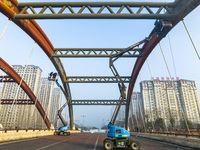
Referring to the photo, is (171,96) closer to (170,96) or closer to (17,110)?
(170,96)

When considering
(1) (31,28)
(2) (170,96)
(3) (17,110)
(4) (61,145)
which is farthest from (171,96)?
(1) (31,28)

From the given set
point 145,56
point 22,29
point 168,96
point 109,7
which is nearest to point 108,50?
point 145,56

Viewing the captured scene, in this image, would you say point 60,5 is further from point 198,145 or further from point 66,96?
point 66,96

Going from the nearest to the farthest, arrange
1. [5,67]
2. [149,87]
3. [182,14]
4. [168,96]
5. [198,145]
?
1. [198,145]
2. [182,14]
3. [5,67]
4. [168,96]
5. [149,87]

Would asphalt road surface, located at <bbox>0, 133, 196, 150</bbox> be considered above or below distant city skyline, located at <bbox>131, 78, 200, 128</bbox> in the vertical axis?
below

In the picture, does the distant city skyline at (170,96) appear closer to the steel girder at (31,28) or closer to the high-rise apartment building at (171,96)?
the high-rise apartment building at (171,96)

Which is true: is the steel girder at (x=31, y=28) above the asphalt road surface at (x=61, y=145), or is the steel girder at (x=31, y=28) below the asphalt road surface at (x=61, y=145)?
above

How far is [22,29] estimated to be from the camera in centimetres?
1509

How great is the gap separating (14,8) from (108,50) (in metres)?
12.5

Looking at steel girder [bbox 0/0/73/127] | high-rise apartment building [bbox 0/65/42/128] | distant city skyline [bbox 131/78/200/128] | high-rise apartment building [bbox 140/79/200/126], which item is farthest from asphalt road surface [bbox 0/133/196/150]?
high-rise apartment building [bbox 140/79/200/126]

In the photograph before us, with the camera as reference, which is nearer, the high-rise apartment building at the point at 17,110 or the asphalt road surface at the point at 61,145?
the asphalt road surface at the point at 61,145

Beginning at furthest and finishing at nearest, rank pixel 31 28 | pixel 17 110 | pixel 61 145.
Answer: pixel 17 110
pixel 31 28
pixel 61 145

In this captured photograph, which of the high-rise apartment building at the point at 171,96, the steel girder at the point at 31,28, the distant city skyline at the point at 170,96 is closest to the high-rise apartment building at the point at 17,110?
the steel girder at the point at 31,28

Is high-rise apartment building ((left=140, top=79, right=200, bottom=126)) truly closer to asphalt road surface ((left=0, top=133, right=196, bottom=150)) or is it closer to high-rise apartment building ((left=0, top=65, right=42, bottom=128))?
high-rise apartment building ((left=0, top=65, right=42, bottom=128))
